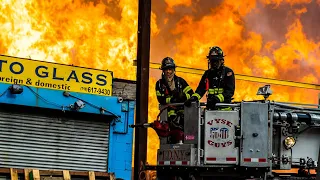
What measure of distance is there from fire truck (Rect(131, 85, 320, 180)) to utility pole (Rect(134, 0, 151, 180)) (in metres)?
5.17

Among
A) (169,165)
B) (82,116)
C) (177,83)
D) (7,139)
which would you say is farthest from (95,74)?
(169,165)

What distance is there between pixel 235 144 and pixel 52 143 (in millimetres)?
8692

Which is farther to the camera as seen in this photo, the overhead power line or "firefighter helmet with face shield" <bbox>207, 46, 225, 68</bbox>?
the overhead power line

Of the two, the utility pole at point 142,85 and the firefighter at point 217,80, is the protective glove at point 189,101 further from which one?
the utility pole at point 142,85

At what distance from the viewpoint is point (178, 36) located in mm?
20625

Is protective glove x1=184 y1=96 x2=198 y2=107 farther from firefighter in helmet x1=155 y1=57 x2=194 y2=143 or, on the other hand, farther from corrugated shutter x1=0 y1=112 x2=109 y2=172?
corrugated shutter x1=0 y1=112 x2=109 y2=172

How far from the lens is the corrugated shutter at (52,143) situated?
55.5 feet

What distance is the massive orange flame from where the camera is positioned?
1850 cm

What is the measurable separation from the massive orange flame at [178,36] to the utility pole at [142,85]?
2.52m

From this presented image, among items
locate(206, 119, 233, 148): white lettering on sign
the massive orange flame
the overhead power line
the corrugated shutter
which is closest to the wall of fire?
the corrugated shutter

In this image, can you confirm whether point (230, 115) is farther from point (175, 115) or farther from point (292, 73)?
point (292, 73)

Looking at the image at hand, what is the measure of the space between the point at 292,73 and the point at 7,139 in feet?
34.5

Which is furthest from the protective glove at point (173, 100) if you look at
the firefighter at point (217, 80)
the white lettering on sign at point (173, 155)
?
the white lettering on sign at point (173, 155)

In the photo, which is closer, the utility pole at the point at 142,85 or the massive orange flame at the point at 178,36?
the utility pole at the point at 142,85
